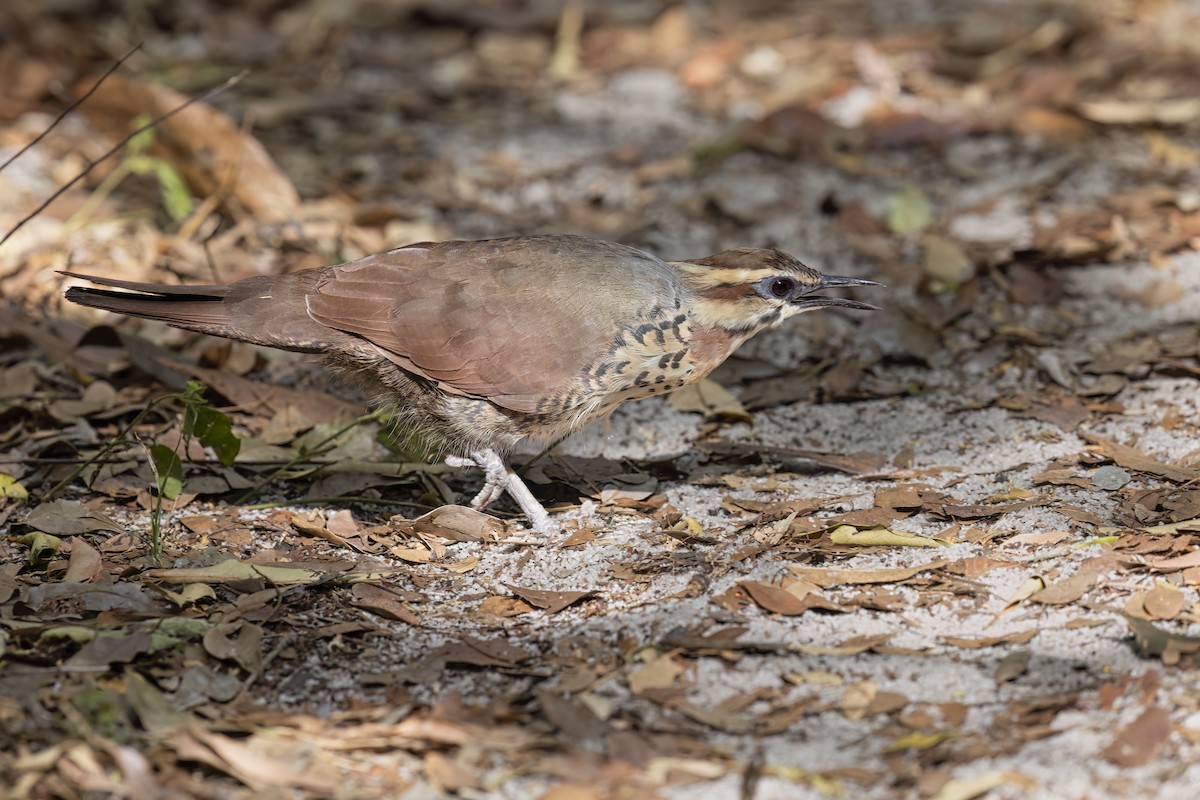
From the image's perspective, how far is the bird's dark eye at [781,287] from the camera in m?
4.80

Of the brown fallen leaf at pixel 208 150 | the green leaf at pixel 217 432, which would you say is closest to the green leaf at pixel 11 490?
the green leaf at pixel 217 432

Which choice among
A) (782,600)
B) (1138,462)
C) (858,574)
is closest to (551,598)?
(782,600)

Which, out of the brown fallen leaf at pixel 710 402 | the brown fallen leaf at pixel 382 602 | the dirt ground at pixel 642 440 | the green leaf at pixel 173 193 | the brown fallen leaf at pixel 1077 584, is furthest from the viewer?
the green leaf at pixel 173 193

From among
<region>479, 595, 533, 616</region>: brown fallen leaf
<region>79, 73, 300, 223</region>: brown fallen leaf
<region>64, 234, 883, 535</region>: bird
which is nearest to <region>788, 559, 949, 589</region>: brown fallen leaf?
<region>479, 595, 533, 616</region>: brown fallen leaf

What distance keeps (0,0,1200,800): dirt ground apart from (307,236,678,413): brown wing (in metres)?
0.53

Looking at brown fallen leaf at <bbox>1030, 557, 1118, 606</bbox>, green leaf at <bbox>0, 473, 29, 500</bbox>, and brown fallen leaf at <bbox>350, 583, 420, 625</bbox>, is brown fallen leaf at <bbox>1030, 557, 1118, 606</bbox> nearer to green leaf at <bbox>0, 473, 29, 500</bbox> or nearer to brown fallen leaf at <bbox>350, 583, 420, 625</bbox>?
brown fallen leaf at <bbox>350, 583, 420, 625</bbox>

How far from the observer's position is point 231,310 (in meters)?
4.73

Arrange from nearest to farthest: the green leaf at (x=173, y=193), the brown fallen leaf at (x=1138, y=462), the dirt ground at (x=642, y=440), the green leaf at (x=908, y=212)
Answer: the dirt ground at (x=642, y=440), the brown fallen leaf at (x=1138, y=462), the green leaf at (x=173, y=193), the green leaf at (x=908, y=212)

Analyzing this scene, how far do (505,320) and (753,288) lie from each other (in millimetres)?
901

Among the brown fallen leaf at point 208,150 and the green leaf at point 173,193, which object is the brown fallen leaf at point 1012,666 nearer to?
the brown fallen leaf at point 208,150

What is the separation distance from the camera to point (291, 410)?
5535 millimetres

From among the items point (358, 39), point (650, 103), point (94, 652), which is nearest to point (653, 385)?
point (94, 652)

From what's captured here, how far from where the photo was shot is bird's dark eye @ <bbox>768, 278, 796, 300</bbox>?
4.80 metres

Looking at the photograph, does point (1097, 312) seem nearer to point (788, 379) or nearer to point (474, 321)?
point (788, 379)
